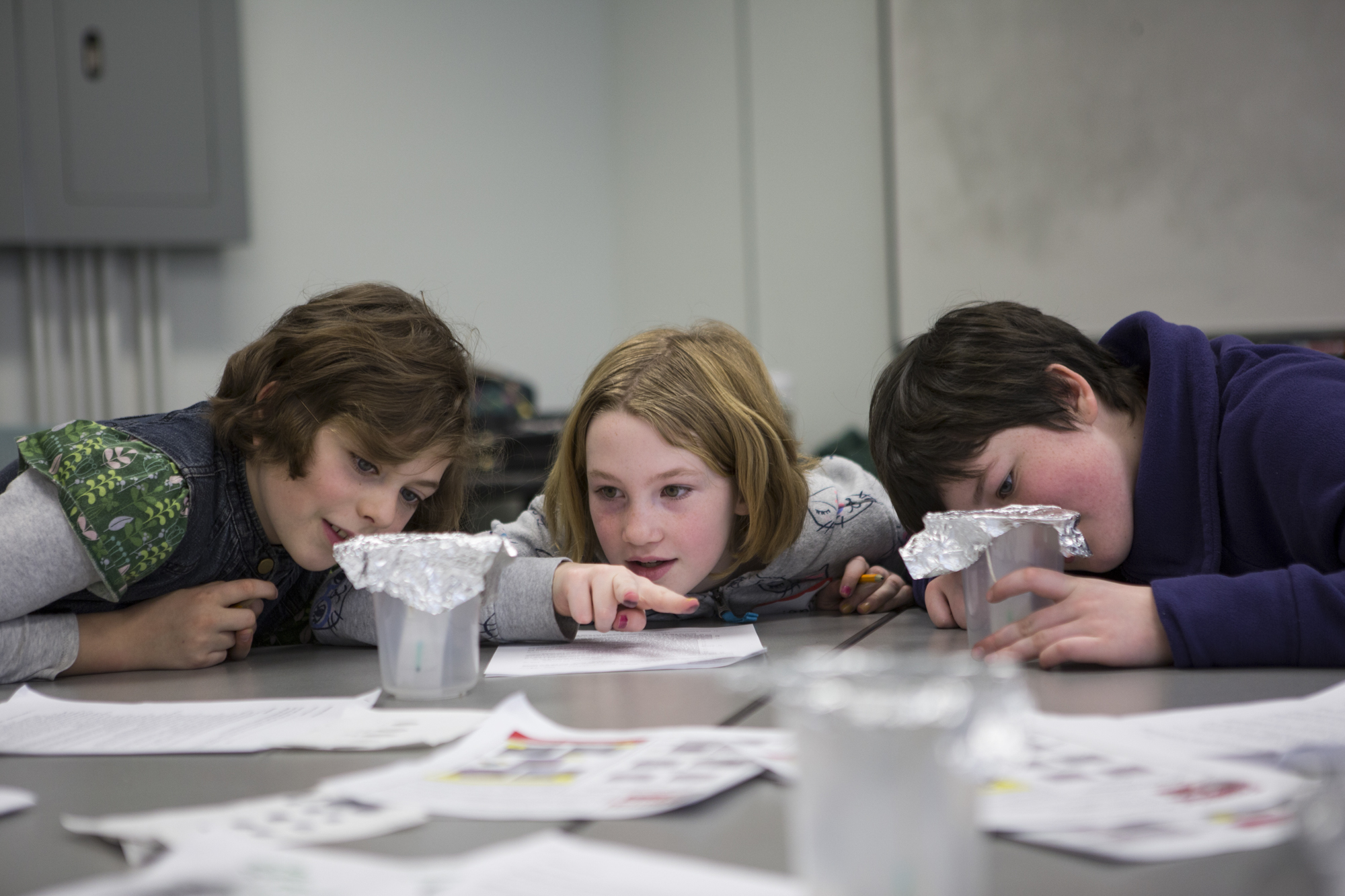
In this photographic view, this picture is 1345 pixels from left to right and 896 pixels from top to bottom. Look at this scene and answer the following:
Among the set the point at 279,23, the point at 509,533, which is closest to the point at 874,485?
the point at 509,533

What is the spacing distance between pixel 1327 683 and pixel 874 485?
83 centimetres

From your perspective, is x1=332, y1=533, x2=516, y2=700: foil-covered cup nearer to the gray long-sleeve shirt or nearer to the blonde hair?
the gray long-sleeve shirt

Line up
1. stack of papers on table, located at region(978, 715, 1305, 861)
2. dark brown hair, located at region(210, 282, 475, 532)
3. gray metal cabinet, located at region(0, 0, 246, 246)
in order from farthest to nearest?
gray metal cabinet, located at region(0, 0, 246, 246) < dark brown hair, located at region(210, 282, 475, 532) < stack of papers on table, located at region(978, 715, 1305, 861)

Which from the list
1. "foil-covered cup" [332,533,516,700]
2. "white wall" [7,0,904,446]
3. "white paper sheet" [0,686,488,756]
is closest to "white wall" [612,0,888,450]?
"white wall" [7,0,904,446]

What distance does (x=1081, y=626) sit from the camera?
0.87m

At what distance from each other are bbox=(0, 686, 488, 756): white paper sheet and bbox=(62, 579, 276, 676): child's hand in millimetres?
179

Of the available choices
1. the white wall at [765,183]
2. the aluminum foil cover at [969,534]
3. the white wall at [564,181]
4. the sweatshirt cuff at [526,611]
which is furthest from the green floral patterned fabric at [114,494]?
the white wall at [765,183]

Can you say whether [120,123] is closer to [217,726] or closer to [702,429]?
[702,429]

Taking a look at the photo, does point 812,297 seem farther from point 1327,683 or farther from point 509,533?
point 1327,683

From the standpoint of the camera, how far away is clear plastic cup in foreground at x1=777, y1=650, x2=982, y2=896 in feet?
1.18

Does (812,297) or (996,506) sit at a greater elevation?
(812,297)

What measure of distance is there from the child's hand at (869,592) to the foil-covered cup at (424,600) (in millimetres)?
644

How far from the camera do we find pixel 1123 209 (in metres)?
2.82

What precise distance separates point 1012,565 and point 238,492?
2.93ft
